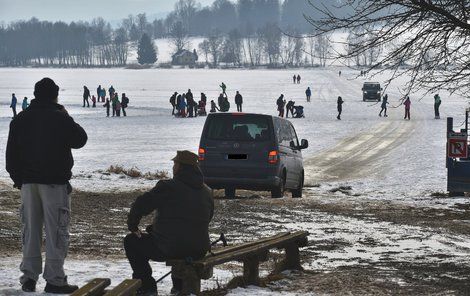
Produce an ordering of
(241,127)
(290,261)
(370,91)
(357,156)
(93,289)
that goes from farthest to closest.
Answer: (370,91)
(357,156)
(241,127)
(290,261)
(93,289)

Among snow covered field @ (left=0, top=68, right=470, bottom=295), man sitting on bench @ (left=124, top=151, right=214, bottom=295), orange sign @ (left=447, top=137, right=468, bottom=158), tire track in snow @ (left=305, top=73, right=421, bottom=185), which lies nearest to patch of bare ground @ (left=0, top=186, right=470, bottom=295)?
snow covered field @ (left=0, top=68, right=470, bottom=295)

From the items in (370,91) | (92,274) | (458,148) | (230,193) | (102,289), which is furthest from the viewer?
(370,91)

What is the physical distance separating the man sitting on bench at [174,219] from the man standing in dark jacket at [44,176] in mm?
605

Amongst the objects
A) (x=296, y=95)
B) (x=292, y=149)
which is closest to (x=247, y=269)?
(x=292, y=149)

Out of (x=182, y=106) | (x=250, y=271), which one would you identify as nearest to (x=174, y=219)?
(x=250, y=271)

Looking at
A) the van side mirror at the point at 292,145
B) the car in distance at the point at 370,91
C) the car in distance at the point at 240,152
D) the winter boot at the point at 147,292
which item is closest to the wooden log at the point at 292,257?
the winter boot at the point at 147,292

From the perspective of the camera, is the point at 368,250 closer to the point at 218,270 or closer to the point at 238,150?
the point at 218,270

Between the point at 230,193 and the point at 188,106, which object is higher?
the point at 230,193

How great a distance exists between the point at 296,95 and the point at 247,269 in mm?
75449

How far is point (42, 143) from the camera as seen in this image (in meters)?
7.26

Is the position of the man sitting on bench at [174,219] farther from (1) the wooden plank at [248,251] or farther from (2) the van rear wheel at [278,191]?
(2) the van rear wheel at [278,191]

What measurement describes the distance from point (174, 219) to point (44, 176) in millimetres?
1132

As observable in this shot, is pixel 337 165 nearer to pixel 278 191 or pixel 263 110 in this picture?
pixel 278 191

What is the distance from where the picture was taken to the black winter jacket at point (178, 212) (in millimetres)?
6965
